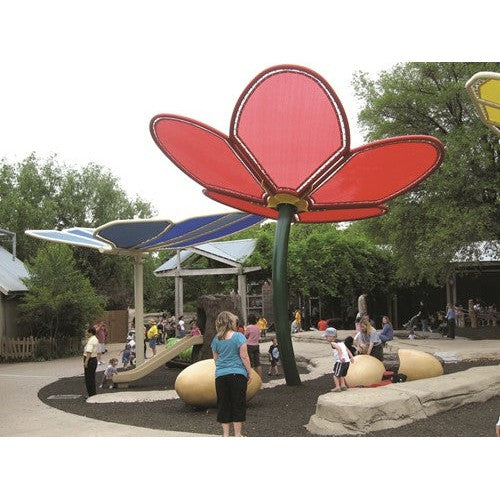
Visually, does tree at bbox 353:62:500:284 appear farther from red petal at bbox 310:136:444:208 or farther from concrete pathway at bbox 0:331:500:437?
red petal at bbox 310:136:444:208

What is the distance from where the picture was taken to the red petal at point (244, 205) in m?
9.84

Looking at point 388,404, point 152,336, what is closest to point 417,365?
point 388,404

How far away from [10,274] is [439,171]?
13598 mm

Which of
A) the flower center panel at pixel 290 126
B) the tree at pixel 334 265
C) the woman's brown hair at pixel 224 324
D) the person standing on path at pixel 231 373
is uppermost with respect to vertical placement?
A: the flower center panel at pixel 290 126

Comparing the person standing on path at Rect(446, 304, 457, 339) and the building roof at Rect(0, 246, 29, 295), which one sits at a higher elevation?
the building roof at Rect(0, 246, 29, 295)

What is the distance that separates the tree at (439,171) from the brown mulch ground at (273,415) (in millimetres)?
4630

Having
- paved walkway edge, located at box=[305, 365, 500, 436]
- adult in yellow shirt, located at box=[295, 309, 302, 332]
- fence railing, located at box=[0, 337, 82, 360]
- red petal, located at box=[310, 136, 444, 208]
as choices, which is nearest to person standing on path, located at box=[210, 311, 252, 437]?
paved walkway edge, located at box=[305, 365, 500, 436]

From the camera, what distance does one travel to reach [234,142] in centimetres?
873

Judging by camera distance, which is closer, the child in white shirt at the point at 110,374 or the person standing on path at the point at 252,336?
the person standing on path at the point at 252,336

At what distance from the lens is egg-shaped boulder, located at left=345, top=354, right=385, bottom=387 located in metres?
9.17

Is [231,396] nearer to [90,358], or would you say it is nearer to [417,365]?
[417,365]

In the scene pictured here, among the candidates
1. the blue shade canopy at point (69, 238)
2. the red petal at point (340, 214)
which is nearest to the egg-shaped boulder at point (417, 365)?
the red petal at point (340, 214)

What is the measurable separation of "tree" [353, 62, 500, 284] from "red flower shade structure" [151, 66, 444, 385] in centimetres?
518

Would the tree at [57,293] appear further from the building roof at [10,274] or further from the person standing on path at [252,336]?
the person standing on path at [252,336]
